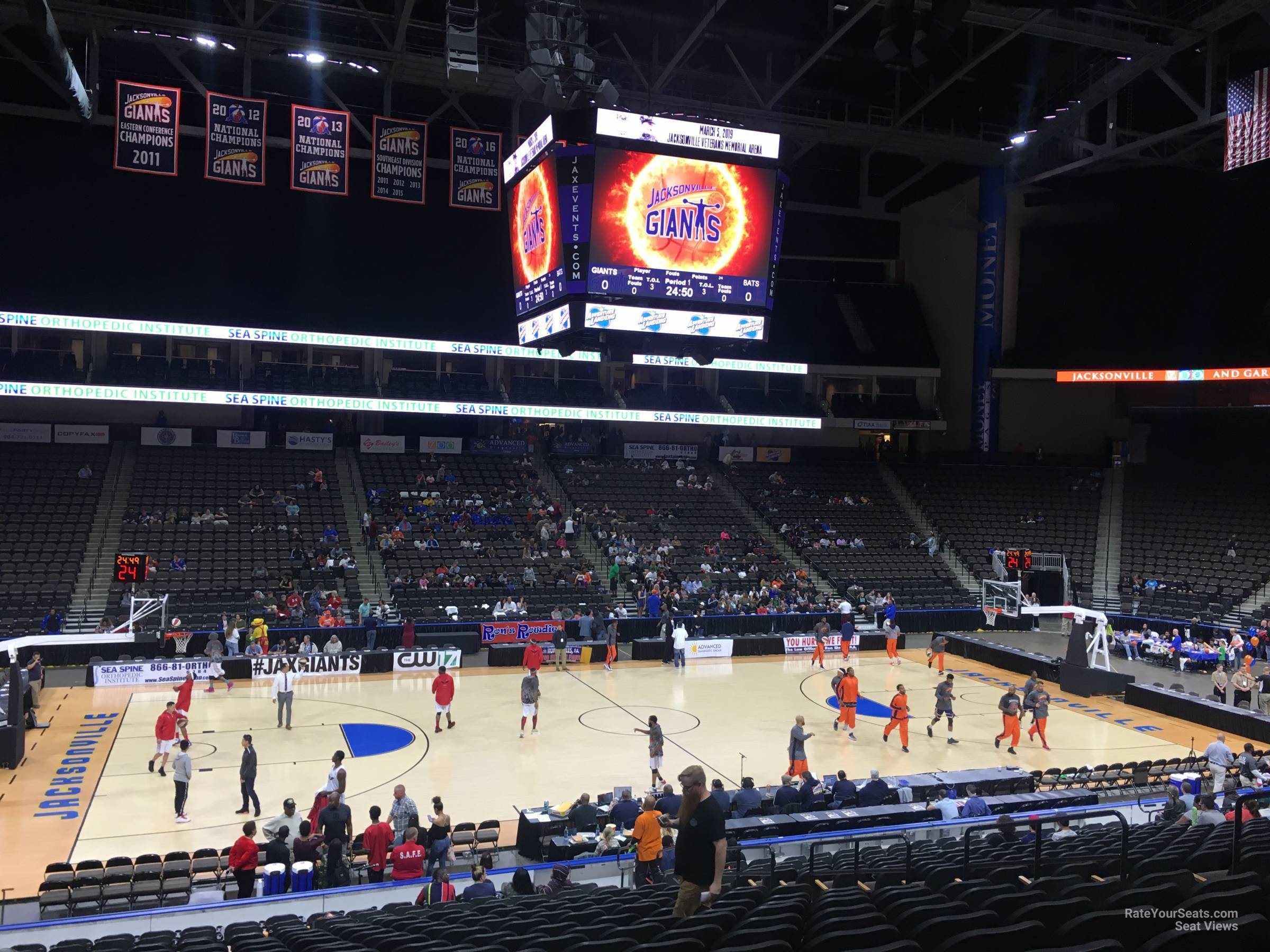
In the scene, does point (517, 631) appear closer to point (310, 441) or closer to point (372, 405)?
point (372, 405)

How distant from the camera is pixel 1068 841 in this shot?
32.8 feet

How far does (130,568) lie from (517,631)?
1098 centimetres

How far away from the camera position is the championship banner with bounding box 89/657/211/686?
2406 cm

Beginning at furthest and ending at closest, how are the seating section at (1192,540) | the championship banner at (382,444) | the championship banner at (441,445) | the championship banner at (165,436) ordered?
the championship banner at (441,445) < the championship banner at (382,444) < the championship banner at (165,436) < the seating section at (1192,540)

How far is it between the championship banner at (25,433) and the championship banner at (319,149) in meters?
14.5

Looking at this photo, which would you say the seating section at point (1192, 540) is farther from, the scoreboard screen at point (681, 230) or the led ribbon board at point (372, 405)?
the scoreboard screen at point (681, 230)

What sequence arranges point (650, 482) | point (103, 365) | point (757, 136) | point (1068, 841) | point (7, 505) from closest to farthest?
point (1068, 841)
point (757, 136)
point (7, 505)
point (103, 365)
point (650, 482)

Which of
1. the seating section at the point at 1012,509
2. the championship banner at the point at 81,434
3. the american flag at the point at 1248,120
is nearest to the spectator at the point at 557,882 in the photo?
the american flag at the point at 1248,120

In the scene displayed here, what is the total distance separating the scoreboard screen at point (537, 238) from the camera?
17.3 meters

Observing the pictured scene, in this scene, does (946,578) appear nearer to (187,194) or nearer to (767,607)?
(767,607)

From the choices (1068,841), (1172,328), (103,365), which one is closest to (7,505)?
(103,365)

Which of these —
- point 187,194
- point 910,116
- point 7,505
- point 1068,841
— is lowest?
point 1068,841

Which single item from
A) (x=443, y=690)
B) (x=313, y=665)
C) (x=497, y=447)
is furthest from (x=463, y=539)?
(x=443, y=690)

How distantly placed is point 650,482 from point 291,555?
1584 centimetres
